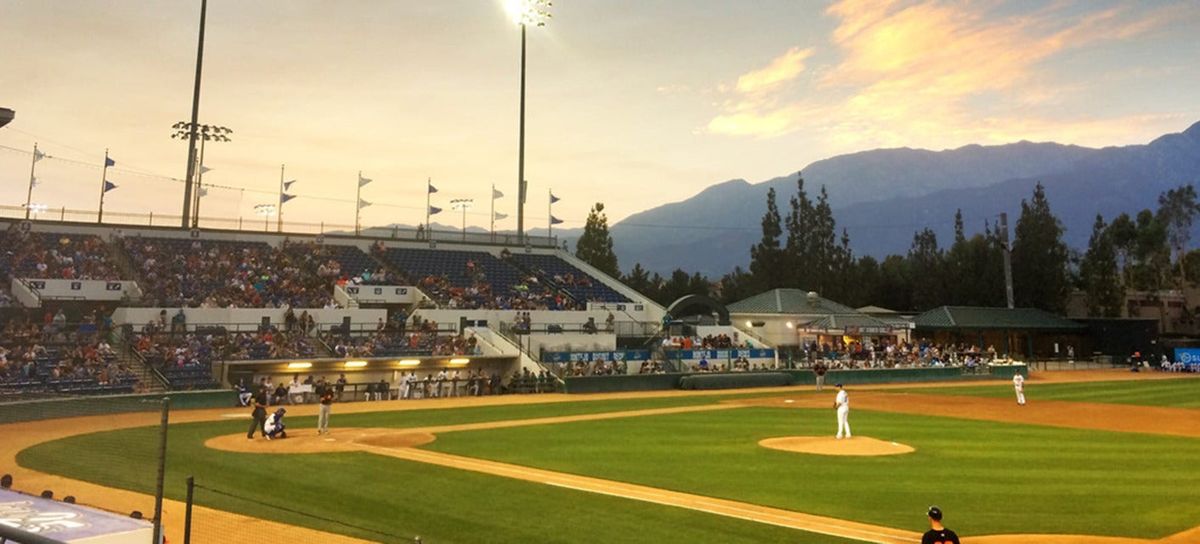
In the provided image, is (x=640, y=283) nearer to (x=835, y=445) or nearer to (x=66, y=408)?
(x=66, y=408)

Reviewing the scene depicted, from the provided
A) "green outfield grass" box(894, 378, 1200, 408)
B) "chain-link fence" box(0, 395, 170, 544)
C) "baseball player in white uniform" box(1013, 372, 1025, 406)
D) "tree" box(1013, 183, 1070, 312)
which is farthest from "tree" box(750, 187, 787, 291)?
"chain-link fence" box(0, 395, 170, 544)

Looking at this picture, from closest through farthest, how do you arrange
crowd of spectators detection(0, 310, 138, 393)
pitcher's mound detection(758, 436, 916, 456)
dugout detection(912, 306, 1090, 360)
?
pitcher's mound detection(758, 436, 916, 456) < crowd of spectators detection(0, 310, 138, 393) < dugout detection(912, 306, 1090, 360)

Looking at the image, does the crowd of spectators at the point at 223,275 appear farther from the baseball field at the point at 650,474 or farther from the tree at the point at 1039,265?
the tree at the point at 1039,265

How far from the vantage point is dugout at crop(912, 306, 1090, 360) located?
2736 inches

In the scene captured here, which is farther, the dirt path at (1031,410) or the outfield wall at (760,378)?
the outfield wall at (760,378)

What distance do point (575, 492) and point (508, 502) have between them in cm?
165

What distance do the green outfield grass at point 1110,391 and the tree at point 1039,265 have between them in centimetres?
3807

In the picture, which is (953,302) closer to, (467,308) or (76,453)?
(467,308)

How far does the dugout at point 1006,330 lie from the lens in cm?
6950

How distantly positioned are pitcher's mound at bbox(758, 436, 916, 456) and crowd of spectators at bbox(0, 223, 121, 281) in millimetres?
37990

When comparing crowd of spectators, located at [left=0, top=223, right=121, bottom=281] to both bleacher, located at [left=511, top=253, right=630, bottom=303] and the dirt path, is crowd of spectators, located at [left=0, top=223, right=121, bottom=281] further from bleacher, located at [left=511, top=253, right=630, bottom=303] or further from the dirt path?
the dirt path

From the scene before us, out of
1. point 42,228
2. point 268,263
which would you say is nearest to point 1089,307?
point 268,263

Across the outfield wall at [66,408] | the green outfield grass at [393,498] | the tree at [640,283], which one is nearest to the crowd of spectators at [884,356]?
the tree at [640,283]

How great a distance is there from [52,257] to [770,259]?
76.0m
